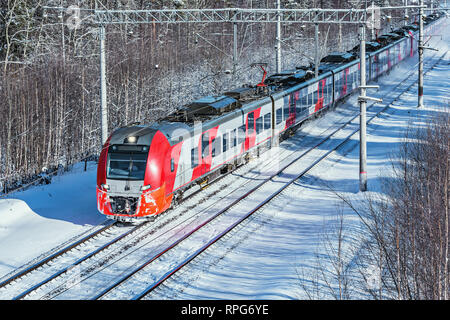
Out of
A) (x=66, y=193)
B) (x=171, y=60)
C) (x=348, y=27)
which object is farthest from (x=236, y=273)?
(x=348, y=27)

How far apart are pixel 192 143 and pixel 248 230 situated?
3.45m

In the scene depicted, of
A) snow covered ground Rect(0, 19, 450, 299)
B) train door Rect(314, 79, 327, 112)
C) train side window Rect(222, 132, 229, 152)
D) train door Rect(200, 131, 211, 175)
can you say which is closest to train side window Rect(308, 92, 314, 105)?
train door Rect(314, 79, 327, 112)

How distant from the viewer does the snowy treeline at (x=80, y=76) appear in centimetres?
2955

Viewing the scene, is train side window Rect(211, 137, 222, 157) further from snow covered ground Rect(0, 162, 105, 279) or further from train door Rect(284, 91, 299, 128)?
train door Rect(284, 91, 299, 128)

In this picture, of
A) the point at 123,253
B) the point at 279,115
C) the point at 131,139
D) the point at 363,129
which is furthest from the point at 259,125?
the point at 123,253

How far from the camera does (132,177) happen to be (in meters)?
17.7

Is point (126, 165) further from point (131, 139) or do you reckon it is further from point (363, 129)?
point (363, 129)

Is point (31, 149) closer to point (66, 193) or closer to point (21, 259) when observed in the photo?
point (66, 193)

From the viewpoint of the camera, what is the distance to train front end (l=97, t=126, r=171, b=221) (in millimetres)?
17609

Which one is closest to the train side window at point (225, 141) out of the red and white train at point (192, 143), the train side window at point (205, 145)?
the red and white train at point (192, 143)

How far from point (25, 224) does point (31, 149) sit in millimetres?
10258

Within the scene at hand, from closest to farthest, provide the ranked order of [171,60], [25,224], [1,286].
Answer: [1,286] → [25,224] → [171,60]

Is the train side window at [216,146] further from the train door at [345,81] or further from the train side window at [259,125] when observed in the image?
the train door at [345,81]

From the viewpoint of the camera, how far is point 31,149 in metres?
28.5
